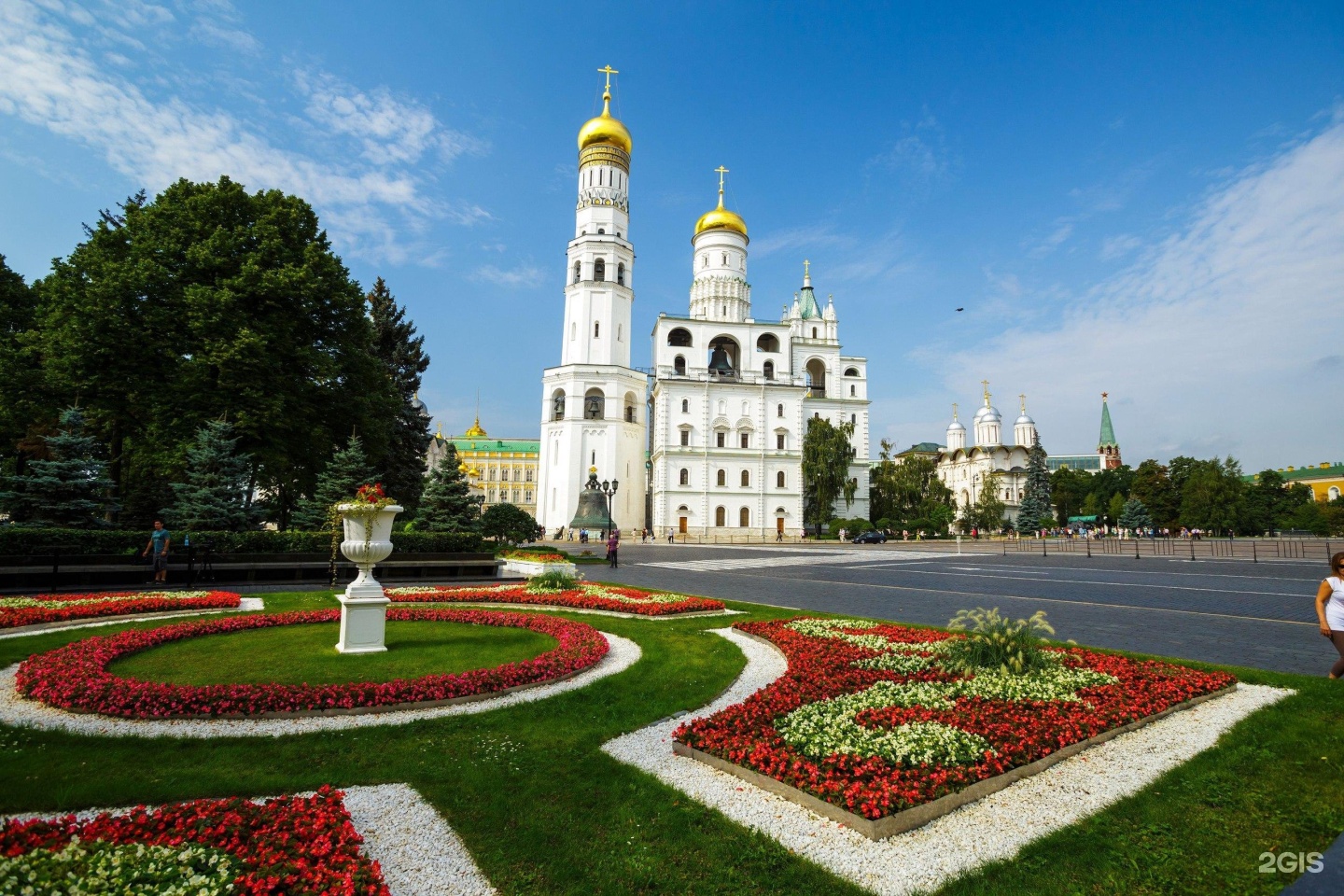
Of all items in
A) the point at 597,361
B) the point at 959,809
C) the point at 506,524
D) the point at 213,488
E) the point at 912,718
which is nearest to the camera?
the point at 959,809

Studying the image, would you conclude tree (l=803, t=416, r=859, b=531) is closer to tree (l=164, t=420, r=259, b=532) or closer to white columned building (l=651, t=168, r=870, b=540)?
white columned building (l=651, t=168, r=870, b=540)

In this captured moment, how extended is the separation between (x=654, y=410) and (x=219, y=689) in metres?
56.4

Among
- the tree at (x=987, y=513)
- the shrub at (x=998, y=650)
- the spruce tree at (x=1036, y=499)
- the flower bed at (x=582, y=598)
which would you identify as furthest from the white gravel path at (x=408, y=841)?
the tree at (x=987, y=513)

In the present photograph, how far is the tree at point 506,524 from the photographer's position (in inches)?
1107

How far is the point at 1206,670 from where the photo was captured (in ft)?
25.7

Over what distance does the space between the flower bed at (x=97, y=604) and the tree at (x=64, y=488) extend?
20.2 ft

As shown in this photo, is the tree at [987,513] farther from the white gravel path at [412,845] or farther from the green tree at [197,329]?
the white gravel path at [412,845]

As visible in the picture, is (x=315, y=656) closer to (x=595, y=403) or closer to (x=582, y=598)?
(x=582, y=598)

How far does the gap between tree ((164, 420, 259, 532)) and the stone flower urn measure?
13645mm

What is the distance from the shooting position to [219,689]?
6414 mm

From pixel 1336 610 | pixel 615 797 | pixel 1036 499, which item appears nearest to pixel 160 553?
pixel 615 797

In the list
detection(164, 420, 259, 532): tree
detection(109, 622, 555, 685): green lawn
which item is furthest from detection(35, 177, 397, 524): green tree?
detection(109, 622, 555, 685): green lawn

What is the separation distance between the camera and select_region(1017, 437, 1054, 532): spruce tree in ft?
229

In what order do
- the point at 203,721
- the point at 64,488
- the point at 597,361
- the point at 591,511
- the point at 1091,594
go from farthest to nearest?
the point at 597,361, the point at 591,511, the point at 64,488, the point at 1091,594, the point at 203,721
